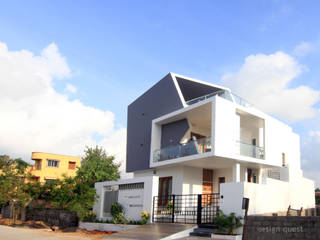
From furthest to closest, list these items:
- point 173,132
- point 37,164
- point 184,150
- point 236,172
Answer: point 37,164 → point 173,132 → point 184,150 → point 236,172

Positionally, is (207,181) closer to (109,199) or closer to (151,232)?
(109,199)

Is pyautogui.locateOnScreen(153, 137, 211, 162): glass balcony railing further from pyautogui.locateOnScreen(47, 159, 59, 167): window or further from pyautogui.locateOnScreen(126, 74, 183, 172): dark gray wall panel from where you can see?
pyautogui.locateOnScreen(47, 159, 59, 167): window

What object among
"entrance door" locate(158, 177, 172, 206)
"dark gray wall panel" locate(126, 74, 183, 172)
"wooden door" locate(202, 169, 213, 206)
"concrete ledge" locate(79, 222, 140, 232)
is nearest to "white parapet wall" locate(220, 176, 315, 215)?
"concrete ledge" locate(79, 222, 140, 232)

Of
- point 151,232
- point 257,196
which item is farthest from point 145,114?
point 151,232

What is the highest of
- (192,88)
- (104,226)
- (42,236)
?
(192,88)

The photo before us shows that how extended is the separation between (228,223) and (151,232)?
2778 millimetres

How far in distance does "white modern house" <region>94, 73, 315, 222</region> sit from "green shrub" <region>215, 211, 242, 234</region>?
2.64ft

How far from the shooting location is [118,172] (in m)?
27.6

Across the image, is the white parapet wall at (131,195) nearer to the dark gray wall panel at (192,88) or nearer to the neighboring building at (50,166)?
the dark gray wall panel at (192,88)

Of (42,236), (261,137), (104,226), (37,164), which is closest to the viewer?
(42,236)

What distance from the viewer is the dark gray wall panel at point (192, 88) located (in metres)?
23.4

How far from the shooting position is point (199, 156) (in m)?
17.7

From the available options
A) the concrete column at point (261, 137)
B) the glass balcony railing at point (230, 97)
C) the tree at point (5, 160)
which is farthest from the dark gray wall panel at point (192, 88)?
the tree at point (5, 160)

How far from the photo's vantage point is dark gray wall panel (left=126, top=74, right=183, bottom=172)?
2228 cm
